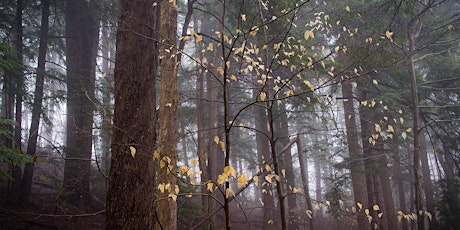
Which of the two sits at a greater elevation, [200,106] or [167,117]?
[200,106]

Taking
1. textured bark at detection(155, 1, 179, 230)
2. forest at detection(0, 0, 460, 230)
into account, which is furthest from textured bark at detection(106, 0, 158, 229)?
textured bark at detection(155, 1, 179, 230)

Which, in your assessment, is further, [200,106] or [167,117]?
[200,106]

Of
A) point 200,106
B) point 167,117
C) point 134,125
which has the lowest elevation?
point 134,125

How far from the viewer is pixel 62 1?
10586 millimetres

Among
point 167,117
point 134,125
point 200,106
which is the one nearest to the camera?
point 134,125

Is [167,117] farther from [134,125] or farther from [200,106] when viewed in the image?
[200,106]

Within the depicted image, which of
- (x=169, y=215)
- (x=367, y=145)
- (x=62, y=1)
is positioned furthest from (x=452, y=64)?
(x=62, y=1)

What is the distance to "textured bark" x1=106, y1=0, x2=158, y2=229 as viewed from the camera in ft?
13.1

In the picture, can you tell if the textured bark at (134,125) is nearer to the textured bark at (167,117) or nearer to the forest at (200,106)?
the forest at (200,106)

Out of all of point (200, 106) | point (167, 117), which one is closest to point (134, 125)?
point (167, 117)

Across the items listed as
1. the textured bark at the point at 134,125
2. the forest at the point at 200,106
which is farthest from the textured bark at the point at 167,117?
the textured bark at the point at 134,125

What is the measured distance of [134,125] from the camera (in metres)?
4.33

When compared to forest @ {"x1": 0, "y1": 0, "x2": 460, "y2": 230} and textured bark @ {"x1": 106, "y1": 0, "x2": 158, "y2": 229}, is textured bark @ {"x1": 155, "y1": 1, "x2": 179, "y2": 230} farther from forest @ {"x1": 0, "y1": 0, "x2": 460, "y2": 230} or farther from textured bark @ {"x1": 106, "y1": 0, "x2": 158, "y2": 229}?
textured bark @ {"x1": 106, "y1": 0, "x2": 158, "y2": 229}

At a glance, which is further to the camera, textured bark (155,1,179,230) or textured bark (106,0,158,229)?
textured bark (155,1,179,230)
